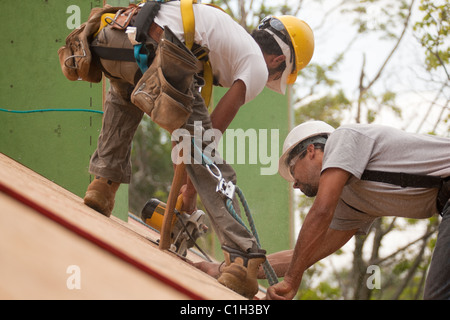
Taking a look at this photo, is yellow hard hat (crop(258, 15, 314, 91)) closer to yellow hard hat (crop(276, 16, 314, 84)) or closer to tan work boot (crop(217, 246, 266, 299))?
yellow hard hat (crop(276, 16, 314, 84))

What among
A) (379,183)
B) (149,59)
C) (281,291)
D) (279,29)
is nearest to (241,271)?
(281,291)

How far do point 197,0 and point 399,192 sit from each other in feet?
5.02

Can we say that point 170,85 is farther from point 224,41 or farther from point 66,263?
point 66,263

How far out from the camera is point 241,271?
3.00 meters

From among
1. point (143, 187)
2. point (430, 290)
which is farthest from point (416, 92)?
point (430, 290)

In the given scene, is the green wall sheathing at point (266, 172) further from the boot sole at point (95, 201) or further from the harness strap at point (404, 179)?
the harness strap at point (404, 179)

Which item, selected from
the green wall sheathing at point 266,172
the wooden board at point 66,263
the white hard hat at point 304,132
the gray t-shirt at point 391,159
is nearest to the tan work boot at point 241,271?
the gray t-shirt at point 391,159

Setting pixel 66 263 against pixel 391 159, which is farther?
pixel 391 159

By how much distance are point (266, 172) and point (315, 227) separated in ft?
9.99

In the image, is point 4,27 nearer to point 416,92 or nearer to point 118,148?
point 118,148

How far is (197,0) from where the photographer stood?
3.53 meters

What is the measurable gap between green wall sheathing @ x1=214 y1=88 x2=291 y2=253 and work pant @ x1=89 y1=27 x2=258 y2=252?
7.22 feet

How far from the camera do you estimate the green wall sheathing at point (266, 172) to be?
6004mm

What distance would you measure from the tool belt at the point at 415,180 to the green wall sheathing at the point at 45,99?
2.29 meters
